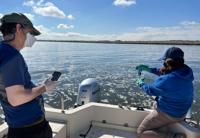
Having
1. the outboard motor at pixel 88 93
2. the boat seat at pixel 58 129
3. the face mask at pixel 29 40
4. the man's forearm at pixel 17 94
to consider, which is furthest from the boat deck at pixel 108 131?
the man's forearm at pixel 17 94

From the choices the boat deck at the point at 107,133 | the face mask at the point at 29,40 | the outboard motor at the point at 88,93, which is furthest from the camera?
the outboard motor at the point at 88,93

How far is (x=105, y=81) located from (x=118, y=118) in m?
Answer: 9.04

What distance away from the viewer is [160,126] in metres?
3.38

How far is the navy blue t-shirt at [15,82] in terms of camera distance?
1.73 m

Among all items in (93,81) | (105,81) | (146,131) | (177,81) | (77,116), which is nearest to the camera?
(177,81)

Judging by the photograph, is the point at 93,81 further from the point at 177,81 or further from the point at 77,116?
the point at 177,81

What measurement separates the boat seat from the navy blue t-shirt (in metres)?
1.22

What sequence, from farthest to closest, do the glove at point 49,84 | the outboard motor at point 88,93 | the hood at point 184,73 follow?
the outboard motor at point 88,93
the hood at point 184,73
the glove at point 49,84

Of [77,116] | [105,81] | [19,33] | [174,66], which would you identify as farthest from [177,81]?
[105,81]

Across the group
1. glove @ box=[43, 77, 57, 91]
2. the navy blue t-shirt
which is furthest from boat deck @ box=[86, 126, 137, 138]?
glove @ box=[43, 77, 57, 91]

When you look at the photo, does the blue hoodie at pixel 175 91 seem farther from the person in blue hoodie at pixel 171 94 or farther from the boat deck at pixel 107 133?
the boat deck at pixel 107 133

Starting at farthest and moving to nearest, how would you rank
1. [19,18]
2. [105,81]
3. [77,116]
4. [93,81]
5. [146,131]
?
1. [105,81]
2. [93,81]
3. [77,116]
4. [146,131]
5. [19,18]

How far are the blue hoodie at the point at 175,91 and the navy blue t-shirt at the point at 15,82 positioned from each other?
1.60m

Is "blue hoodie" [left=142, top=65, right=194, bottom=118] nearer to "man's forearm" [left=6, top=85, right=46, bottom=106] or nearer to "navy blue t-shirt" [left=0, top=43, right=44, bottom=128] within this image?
"navy blue t-shirt" [left=0, top=43, right=44, bottom=128]
